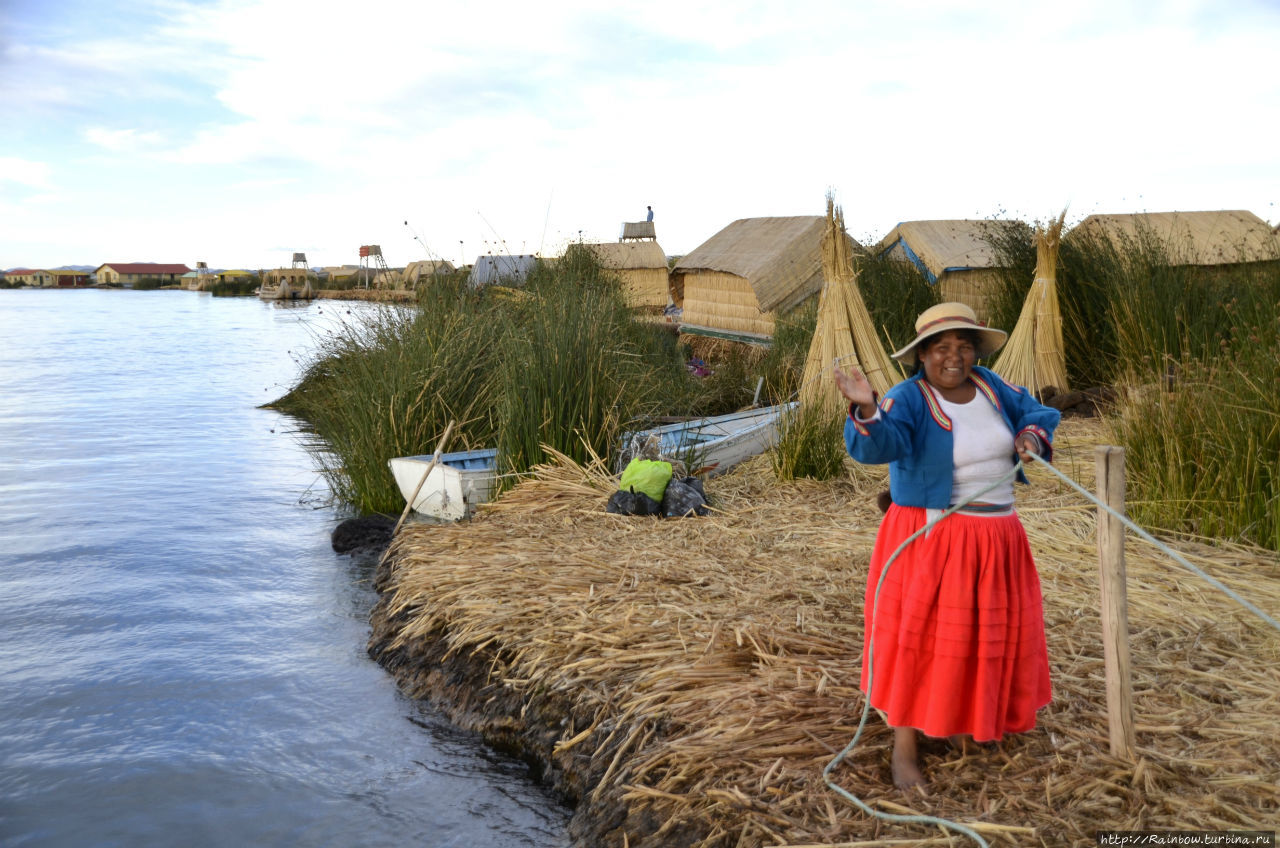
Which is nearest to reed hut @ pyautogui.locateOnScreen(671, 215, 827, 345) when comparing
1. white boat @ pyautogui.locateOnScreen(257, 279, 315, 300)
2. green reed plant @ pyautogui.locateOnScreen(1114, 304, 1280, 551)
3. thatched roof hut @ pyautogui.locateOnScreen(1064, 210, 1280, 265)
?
thatched roof hut @ pyautogui.locateOnScreen(1064, 210, 1280, 265)

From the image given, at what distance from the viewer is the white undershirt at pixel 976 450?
2.85 m

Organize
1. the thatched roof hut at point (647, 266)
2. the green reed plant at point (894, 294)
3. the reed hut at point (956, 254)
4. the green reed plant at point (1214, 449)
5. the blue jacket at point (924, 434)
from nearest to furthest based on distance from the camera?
the blue jacket at point (924, 434), the green reed plant at point (1214, 449), the green reed plant at point (894, 294), the reed hut at point (956, 254), the thatched roof hut at point (647, 266)

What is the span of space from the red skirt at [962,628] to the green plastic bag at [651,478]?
363 centimetres

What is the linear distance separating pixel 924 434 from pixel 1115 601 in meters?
0.72

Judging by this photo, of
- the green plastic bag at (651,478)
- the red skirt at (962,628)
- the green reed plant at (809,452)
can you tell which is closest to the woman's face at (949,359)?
the red skirt at (962,628)

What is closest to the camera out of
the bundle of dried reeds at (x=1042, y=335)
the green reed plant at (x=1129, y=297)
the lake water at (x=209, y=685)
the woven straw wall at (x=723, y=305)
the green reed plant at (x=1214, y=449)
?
the lake water at (x=209, y=685)

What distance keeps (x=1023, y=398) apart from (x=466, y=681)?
3.10 metres

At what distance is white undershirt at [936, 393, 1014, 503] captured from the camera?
2846 mm

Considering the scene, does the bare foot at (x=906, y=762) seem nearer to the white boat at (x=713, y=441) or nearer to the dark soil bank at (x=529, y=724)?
→ the dark soil bank at (x=529, y=724)

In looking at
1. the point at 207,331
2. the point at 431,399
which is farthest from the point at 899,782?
the point at 207,331

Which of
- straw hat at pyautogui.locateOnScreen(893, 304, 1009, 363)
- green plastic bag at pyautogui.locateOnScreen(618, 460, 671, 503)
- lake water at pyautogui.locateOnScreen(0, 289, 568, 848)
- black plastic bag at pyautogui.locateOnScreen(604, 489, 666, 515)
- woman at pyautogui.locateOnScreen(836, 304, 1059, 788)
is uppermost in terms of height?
straw hat at pyautogui.locateOnScreen(893, 304, 1009, 363)

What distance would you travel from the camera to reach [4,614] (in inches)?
296

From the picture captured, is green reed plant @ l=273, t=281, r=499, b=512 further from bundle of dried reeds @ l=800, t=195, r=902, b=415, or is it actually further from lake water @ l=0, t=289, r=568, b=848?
bundle of dried reeds @ l=800, t=195, r=902, b=415

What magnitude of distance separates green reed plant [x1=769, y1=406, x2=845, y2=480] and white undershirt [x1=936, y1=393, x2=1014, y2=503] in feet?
14.5
